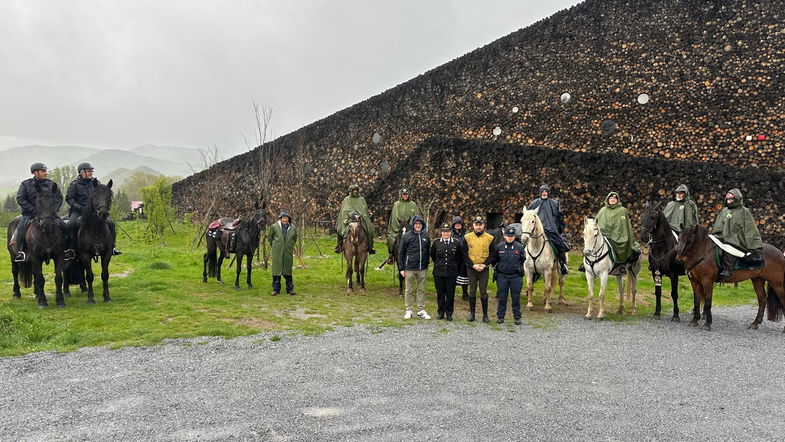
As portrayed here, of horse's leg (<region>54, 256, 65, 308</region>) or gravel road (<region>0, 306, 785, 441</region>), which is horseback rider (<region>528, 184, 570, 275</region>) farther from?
horse's leg (<region>54, 256, 65, 308</region>)

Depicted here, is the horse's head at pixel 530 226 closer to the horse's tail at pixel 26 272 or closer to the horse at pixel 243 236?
the horse at pixel 243 236

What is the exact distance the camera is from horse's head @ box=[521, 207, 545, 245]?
875cm

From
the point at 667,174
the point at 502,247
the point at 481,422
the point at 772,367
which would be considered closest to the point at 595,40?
the point at 667,174

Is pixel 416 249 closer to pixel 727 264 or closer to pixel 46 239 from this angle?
pixel 727 264

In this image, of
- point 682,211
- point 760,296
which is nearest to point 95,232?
point 682,211

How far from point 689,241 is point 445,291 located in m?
4.38

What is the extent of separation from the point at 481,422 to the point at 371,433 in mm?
987

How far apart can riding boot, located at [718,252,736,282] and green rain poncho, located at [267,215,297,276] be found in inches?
334

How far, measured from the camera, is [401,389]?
15.7 ft

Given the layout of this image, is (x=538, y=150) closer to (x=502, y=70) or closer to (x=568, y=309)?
(x=502, y=70)

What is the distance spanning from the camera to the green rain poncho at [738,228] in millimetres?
7984

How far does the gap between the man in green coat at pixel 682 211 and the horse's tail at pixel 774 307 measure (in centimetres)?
176

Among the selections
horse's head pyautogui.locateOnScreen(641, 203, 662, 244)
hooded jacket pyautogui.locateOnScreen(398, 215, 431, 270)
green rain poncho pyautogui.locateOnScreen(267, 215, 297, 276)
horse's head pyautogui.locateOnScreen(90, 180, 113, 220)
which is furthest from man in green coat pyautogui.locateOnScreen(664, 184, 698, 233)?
horse's head pyautogui.locateOnScreen(90, 180, 113, 220)

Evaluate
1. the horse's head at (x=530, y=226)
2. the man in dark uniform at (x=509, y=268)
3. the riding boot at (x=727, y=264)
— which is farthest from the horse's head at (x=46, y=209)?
the riding boot at (x=727, y=264)
